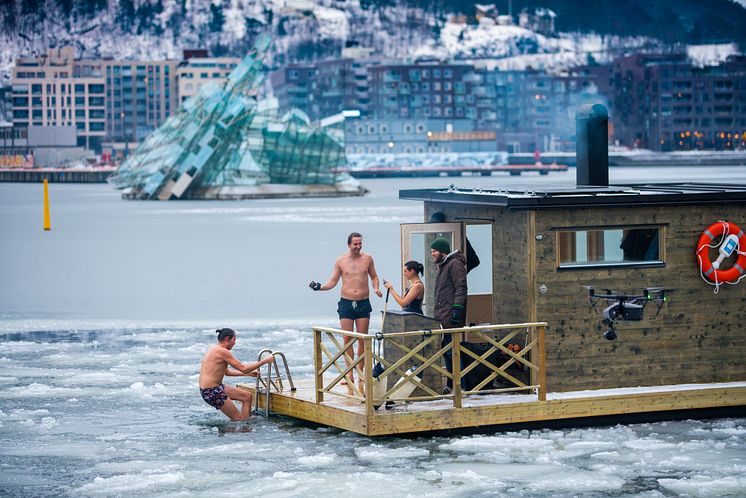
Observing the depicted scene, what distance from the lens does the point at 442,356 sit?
15.2 meters

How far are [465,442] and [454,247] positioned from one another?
8.47 feet

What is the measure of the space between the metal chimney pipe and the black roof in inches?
54.1

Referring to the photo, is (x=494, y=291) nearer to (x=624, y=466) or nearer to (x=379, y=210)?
(x=624, y=466)

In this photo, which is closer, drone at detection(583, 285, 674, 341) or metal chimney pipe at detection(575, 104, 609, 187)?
drone at detection(583, 285, 674, 341)

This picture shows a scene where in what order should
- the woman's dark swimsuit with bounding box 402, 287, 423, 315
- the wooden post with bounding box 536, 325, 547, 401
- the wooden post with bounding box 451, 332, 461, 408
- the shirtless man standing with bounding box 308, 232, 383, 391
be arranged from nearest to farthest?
the wooden post with bounding box 451, 332, 461, 408
the wooden post with bounding box 536, 325, 547, 401
the woman's dark swimsuit with bounding box 402, 287, 423, 315
the shirtless man standing with bounding box 308, 232, 383, 391

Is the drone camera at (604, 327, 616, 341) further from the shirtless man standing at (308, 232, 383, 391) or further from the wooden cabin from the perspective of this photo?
the shirtless man standing at (308, 232, 383, 391)

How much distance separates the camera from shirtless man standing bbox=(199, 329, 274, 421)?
50.3 ft

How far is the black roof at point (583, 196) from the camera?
1490 cm

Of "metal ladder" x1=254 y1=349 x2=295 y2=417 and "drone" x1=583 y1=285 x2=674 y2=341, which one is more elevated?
"drone" x1=583 y1=285 x2=674 y2=341

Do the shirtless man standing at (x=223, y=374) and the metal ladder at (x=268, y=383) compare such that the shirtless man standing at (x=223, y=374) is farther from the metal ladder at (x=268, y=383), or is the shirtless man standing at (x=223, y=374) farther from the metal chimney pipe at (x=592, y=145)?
the metal chimney pipe at (x=592, y=145)

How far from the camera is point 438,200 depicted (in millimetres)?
16531

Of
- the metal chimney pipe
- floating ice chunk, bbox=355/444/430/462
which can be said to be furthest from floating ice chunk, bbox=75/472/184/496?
the metal chimney pipe

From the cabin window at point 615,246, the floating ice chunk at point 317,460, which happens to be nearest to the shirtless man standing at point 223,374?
the floating ice chunk at point 317,460

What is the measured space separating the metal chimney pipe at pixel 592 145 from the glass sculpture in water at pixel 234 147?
3934 inches
